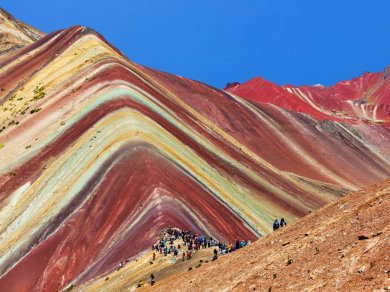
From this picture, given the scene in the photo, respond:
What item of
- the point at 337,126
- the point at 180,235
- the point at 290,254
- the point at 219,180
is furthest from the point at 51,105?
the point at 337,126

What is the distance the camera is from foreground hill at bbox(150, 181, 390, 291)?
18.2m

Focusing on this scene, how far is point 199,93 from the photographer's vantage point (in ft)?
398

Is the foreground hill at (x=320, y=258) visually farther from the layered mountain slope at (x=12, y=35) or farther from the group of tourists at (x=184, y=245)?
the layered mountain slope at (x=12, y=35)

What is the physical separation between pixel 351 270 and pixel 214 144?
180 feet

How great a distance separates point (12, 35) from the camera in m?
137

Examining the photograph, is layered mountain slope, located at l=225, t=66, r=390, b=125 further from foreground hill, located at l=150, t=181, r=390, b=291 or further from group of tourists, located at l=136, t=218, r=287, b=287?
foreground hill, located at l=150, t=181, r=390, b=291

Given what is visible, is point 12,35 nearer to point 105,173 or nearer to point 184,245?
point 105,173

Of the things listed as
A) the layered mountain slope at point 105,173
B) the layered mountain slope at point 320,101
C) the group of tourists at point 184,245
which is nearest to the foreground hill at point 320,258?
the group of tourists at point 184,245

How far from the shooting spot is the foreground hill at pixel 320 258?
18.2 metres

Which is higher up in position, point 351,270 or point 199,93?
point 199,93

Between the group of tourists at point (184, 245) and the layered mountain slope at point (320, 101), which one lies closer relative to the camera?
the group of tourists at point (184, 245)

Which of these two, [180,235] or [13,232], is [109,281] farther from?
[13,232]

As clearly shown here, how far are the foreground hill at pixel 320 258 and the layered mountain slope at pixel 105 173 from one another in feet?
40.2

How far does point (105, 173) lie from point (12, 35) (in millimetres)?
95970
